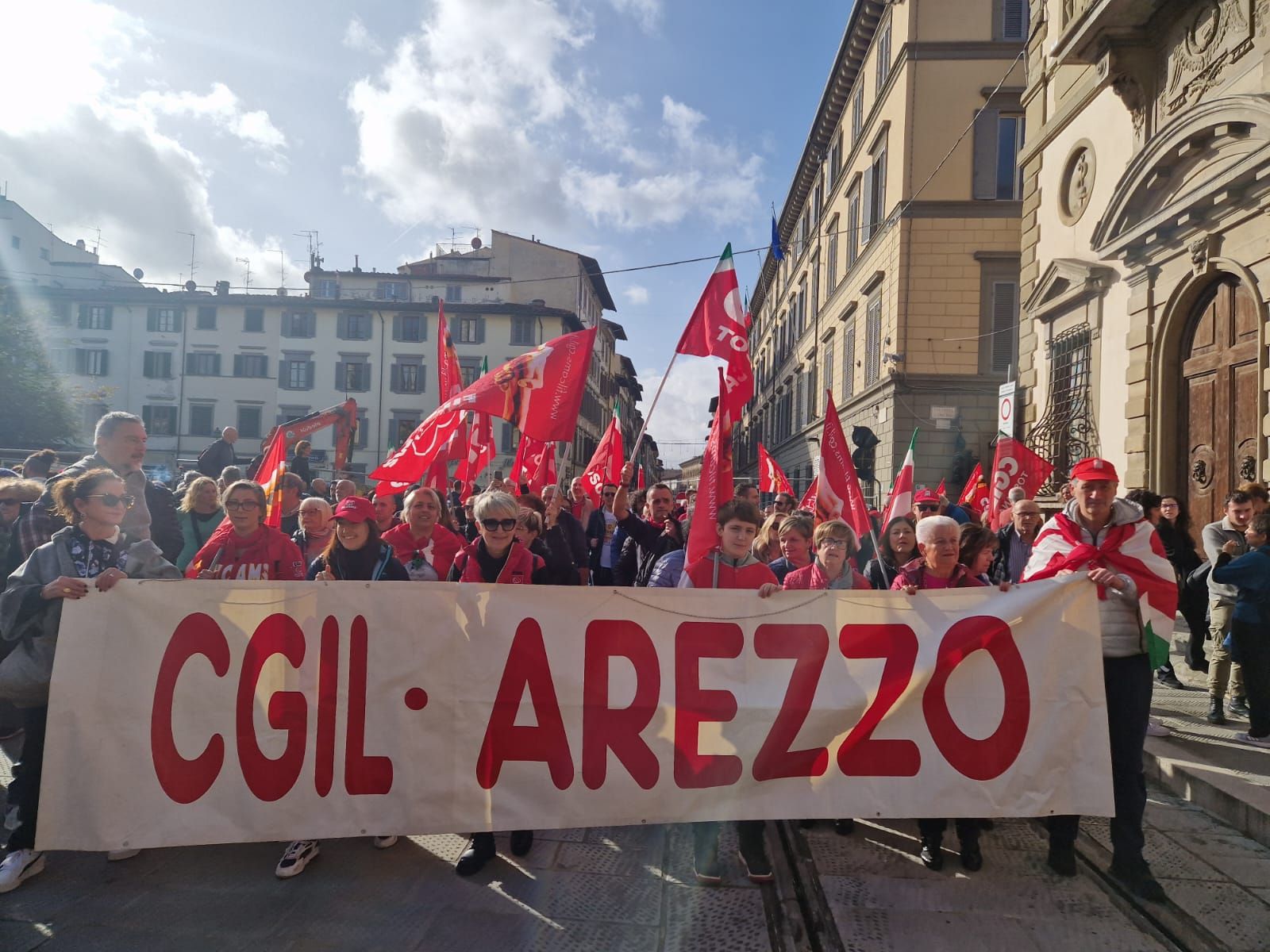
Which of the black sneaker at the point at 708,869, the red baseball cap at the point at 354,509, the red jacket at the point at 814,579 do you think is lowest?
the black sneaker at the point at 708,869

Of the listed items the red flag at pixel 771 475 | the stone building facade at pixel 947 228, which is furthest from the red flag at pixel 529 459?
the stone building facade at pixel 947 228

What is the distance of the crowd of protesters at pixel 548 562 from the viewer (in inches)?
138

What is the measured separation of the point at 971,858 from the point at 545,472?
242 inches

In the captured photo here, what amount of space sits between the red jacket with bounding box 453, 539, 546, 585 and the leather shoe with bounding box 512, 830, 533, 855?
1202 mm

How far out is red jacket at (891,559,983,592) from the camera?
12.9 ft

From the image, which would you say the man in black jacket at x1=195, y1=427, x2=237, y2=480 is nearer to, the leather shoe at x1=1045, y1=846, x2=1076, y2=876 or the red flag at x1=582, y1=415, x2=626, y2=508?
the red flag at x1=582, y1=415, x2=626, y2=508

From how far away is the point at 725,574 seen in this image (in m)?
4.04

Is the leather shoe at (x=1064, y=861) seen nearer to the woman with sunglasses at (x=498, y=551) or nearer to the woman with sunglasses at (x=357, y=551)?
the woman with sunglasses at (x=498, y=551)

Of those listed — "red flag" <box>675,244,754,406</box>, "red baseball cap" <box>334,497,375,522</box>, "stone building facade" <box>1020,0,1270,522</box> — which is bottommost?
"red baseball cap" <box>334,497,375,522</box>

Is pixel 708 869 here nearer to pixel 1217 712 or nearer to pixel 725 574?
pixel 725 574

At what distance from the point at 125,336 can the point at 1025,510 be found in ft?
175

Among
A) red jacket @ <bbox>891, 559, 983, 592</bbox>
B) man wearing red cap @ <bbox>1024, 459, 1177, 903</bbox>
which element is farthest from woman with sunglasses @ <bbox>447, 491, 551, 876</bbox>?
man wearing red cap @ <bbox>1024, 459, 1177, 903</bbox>

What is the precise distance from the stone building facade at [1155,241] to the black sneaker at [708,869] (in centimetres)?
761

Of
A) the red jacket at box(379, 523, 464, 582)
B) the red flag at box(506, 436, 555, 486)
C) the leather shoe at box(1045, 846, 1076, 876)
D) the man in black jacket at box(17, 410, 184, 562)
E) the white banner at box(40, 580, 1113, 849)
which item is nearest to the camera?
the white banner at box(40, 580, 1113, 849)
